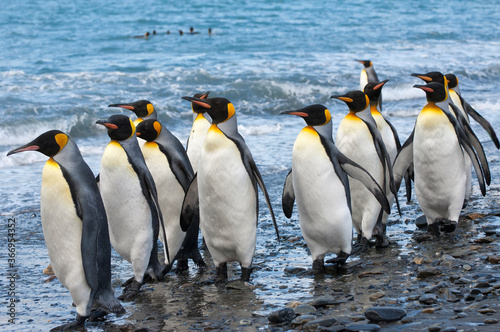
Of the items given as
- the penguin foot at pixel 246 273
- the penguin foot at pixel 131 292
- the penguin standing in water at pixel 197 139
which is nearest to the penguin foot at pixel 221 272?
the penguin foot at pixel 246 273

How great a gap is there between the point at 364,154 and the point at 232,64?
38.3 ft

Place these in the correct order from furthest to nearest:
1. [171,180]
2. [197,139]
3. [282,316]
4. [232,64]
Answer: [232,64], [197,139], [171,180], [282,316]

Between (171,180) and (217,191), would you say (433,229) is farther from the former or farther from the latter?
(171,180)

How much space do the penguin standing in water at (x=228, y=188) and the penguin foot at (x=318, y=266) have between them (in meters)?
0.38

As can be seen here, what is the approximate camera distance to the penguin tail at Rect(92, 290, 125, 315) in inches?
147

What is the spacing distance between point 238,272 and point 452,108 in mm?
2215

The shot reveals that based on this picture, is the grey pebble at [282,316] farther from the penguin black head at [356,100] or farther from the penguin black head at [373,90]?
the penguin black head at [373,90]

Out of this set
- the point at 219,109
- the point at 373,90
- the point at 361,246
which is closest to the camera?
the point at 219,109

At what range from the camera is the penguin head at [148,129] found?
15.4ft

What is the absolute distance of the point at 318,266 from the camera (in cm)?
438

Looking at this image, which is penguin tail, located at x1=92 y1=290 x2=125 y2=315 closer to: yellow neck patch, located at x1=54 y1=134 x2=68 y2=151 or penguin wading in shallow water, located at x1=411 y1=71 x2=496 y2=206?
yellow neck patch, located at x1=54 y1=134 x2=68 y2=151

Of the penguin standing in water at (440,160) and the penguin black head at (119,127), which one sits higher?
the penguin black head at (119,127)

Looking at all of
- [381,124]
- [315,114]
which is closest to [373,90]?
[381,124]

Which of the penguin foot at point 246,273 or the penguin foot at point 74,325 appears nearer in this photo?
the penguin foot at point 74,325
